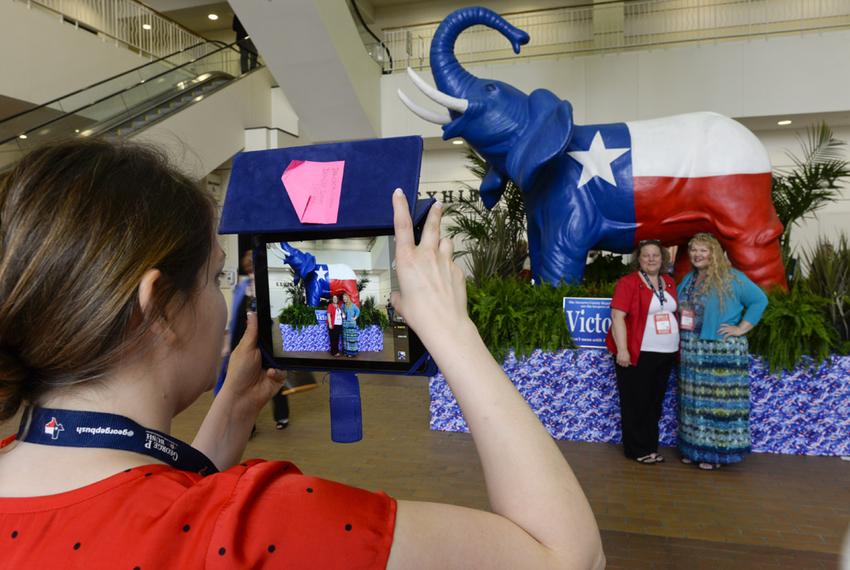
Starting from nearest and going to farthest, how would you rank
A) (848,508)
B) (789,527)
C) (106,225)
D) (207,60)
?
(106,225)
(789,527)
(848,508)
(207,60)

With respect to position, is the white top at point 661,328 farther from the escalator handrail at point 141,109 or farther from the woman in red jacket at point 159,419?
the escalator handrail at point 141,109

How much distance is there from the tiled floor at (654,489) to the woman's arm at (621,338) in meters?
0.64

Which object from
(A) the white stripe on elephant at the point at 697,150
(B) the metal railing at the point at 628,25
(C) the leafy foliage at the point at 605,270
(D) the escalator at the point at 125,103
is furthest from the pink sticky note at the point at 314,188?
(B) the metal railing at the point at 628,25

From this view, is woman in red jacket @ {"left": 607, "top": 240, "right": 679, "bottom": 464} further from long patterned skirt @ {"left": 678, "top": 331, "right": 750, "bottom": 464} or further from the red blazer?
long patterned skirt @ {"left": 678, "top": 331, "right": 750, "bottom": 464}

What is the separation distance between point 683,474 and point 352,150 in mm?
3273

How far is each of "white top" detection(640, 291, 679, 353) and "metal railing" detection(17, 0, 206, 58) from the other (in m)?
10.5


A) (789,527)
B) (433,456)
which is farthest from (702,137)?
(433,456)

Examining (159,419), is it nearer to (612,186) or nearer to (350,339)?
(350,339)

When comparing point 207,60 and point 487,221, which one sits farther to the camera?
point 207,60

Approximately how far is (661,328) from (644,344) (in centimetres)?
14

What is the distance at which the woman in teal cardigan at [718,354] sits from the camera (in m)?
3.48

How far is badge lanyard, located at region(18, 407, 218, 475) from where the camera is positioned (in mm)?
635

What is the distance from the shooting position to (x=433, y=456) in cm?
389

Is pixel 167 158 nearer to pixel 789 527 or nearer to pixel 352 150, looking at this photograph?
pixel 352 150
